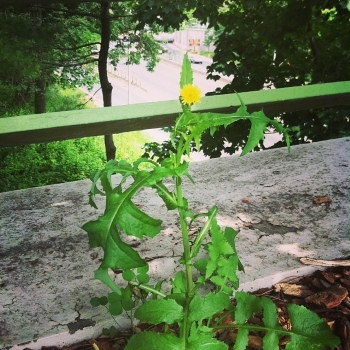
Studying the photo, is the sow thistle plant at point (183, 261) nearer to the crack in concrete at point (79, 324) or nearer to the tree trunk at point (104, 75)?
the crack in concrete at point (79, 324)

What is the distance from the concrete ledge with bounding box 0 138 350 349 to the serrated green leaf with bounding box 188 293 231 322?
480mm

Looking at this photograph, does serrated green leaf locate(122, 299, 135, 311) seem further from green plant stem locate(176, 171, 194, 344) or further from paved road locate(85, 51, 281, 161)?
paved road locate(85, 51, 281, 161)

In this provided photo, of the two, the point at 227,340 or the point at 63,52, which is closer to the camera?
the point at 227,340

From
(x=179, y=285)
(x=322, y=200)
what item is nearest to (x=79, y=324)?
(x=179, y=285)

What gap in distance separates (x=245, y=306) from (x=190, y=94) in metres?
0.58

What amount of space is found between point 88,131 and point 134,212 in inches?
40.6

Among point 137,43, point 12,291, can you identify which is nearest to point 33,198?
point 12,291

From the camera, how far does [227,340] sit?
1.19 m

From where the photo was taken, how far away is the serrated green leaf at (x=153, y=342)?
83 cm

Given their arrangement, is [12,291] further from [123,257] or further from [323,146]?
[323,146]

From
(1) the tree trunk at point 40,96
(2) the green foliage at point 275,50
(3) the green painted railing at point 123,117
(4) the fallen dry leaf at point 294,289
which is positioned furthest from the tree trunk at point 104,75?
(4) the fallen dry leaf at point 294,289

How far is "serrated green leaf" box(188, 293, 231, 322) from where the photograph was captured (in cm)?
85

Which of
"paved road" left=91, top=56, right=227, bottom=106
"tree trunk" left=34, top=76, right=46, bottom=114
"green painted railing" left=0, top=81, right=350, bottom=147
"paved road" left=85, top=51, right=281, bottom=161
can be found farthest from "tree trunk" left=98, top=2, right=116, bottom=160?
"paved road" left=91, top=56, right=227, bottom=106

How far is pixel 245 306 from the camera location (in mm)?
978
